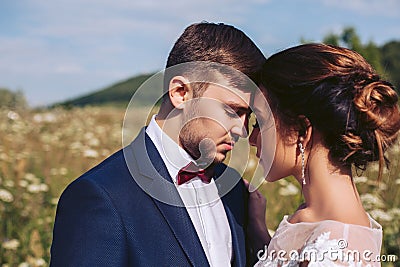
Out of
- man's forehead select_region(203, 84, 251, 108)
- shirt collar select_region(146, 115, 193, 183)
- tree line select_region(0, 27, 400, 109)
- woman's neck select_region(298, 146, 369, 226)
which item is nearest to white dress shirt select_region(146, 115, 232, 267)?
shirt collar select_region(146, 115, 193, 183)

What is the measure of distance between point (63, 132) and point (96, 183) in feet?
15.6

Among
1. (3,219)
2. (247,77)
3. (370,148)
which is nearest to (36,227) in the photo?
(3,219)

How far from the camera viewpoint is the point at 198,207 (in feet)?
7.29

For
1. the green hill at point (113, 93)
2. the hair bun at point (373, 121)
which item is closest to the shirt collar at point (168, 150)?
the hair bun at point (373, 121)

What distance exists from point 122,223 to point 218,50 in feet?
2.24

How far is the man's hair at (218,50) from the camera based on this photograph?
7.22ft

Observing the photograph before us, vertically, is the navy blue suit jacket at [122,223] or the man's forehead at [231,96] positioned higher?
the man's forehead at [231,96]

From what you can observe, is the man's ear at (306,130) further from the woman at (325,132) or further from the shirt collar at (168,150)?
the shirt collar at (168,150)

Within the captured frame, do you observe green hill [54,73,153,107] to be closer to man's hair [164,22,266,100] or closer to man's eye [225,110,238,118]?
man's hair [164,22,266,100]

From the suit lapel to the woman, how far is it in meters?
0.24

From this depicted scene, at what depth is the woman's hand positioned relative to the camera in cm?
243

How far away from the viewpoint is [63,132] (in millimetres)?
6590

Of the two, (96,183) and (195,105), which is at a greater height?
(195,105)

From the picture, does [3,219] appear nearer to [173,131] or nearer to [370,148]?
[173,131]
